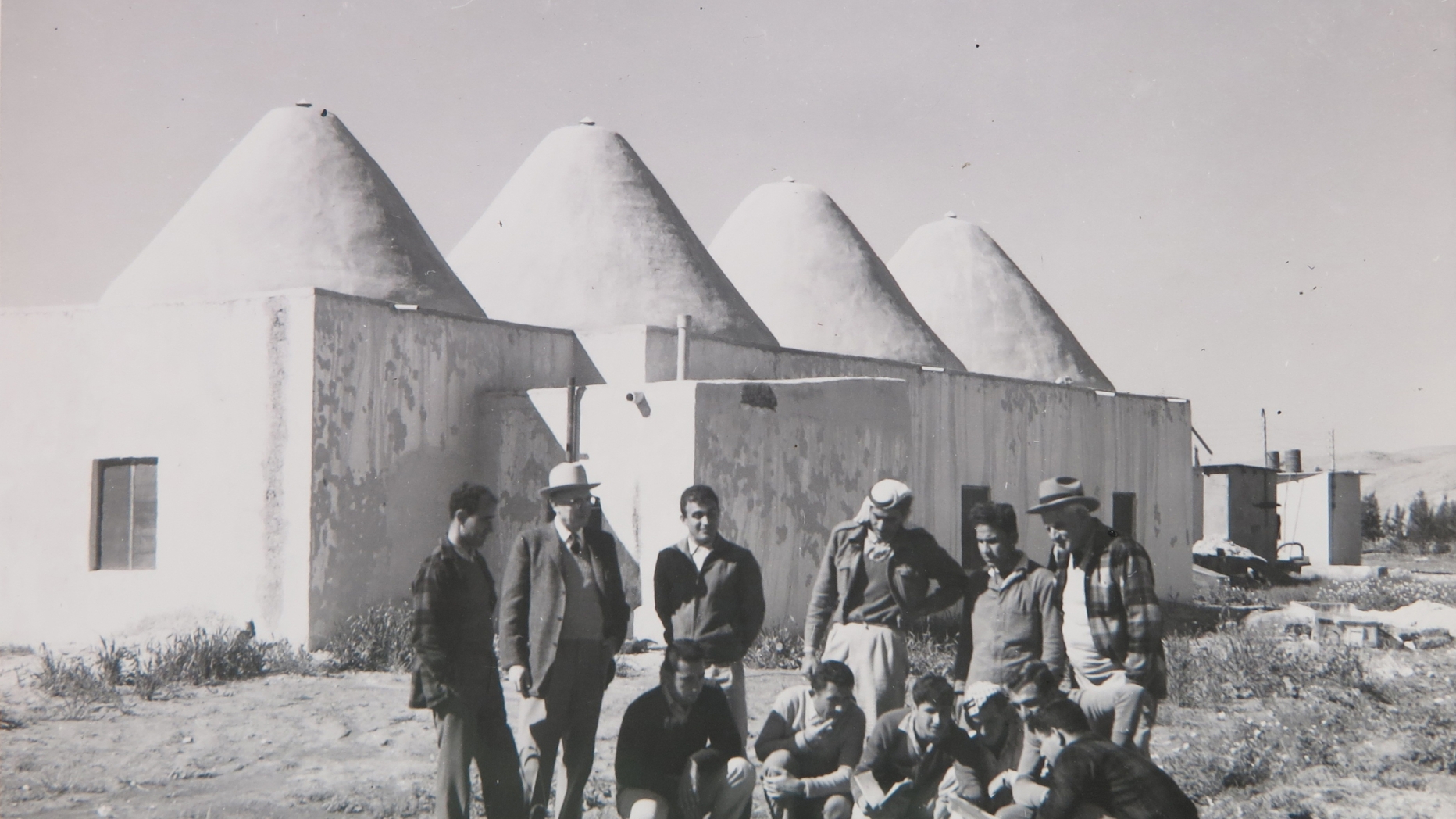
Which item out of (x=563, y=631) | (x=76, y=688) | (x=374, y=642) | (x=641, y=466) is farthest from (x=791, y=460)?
(x=563, y=631)

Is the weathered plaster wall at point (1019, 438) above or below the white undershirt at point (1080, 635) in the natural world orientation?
above

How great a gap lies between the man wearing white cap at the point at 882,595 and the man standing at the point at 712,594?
0.25m

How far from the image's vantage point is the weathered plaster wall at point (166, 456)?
974cm

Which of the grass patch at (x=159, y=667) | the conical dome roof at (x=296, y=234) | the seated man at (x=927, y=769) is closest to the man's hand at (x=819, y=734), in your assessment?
the seated man at (x=927, y=769)

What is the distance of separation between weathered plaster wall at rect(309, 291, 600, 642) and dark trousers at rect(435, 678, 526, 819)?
17.4 feet

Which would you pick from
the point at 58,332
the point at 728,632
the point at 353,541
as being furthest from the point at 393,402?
the point at 728,632

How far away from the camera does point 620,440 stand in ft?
34.6

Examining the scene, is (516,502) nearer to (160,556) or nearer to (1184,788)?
(160,556)

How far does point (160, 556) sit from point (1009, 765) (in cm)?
753

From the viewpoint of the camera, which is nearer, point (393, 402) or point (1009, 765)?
point (1009, 765)

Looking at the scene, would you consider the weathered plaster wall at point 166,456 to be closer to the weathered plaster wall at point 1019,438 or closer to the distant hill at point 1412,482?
the weathered plaster wall at point 1019,438

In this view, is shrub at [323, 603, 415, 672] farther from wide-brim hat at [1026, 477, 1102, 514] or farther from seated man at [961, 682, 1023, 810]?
wide-brim hat at [1026, 477, 1102, 514]

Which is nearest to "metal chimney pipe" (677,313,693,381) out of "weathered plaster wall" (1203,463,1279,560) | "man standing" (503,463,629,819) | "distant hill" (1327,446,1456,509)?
"man standing" (503,463,629,819)

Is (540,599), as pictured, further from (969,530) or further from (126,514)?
(969,530)
